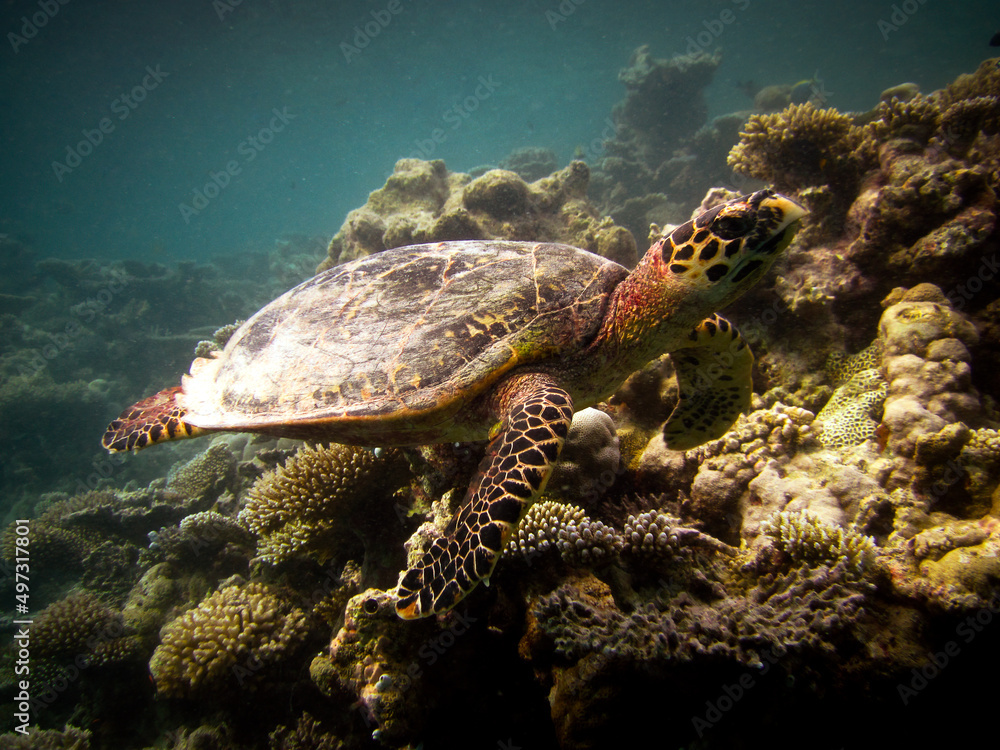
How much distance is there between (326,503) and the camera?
3.80m

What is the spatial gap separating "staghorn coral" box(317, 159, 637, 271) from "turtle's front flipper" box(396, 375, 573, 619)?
16.8 feet

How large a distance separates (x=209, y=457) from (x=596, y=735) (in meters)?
8.65

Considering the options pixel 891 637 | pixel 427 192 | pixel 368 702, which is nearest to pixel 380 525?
pixel 368 702

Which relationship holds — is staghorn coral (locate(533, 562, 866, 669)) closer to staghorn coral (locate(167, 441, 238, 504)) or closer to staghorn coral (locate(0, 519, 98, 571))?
staghorn coral (locate(167, 441, 238, 504))

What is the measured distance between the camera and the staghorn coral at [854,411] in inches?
125

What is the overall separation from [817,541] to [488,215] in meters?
7.36

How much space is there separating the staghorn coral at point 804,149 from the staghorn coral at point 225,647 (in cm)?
762

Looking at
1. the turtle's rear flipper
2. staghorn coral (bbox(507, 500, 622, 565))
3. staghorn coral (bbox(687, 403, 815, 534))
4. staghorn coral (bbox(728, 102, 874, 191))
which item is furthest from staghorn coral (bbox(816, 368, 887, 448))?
the turtle's rear flipper

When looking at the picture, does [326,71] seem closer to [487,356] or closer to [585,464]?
[487,356]

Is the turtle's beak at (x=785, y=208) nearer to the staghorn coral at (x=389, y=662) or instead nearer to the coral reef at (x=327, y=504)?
the staghorn coral at (x=389, y=662)

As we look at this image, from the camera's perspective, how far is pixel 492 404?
2.88 metres

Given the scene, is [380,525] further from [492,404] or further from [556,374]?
[556,374]

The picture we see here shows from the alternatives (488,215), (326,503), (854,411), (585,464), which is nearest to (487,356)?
(585,464)

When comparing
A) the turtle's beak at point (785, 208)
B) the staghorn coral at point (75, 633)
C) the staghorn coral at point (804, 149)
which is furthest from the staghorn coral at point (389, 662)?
Answer: the staghorn coral at point (804, 149)
